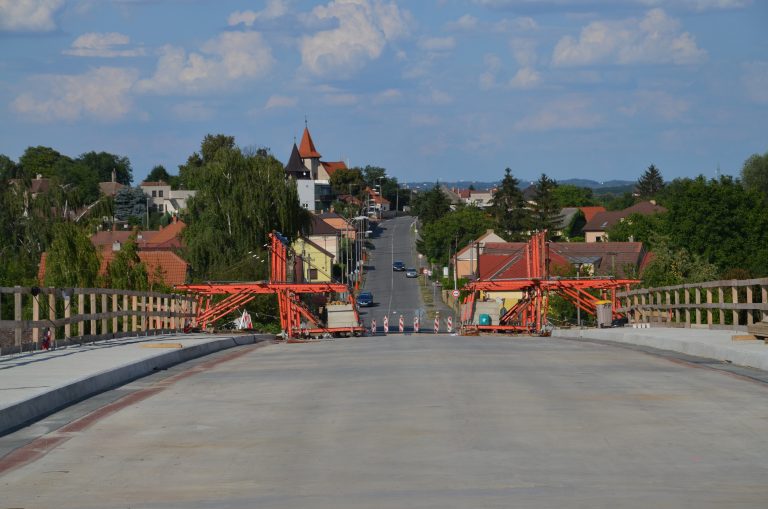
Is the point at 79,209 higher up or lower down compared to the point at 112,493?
higher up

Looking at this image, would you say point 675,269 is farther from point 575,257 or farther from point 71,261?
point 71,261

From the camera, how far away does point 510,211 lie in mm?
193875

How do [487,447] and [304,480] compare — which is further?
[487,447]

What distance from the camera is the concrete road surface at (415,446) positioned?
8.56 meters

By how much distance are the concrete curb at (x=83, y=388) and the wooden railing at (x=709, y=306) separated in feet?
34.8

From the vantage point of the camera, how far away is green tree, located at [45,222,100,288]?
63906mm

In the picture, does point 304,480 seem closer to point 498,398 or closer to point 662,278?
point 498,398

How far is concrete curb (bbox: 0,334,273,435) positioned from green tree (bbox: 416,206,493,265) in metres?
147

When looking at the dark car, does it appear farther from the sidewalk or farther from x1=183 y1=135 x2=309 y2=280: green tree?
the sidewalk

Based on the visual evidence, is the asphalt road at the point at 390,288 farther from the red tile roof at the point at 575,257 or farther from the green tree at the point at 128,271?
the green tree at the point at 128,271

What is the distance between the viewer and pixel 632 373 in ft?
57.3

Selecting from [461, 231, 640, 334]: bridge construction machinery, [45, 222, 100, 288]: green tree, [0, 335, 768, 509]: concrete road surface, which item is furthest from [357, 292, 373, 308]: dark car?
[0, 335, 768, 509]: concrete road surface

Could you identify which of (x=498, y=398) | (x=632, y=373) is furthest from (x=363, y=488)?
(x=632, y=373)

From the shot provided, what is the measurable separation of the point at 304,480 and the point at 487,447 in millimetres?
1956
